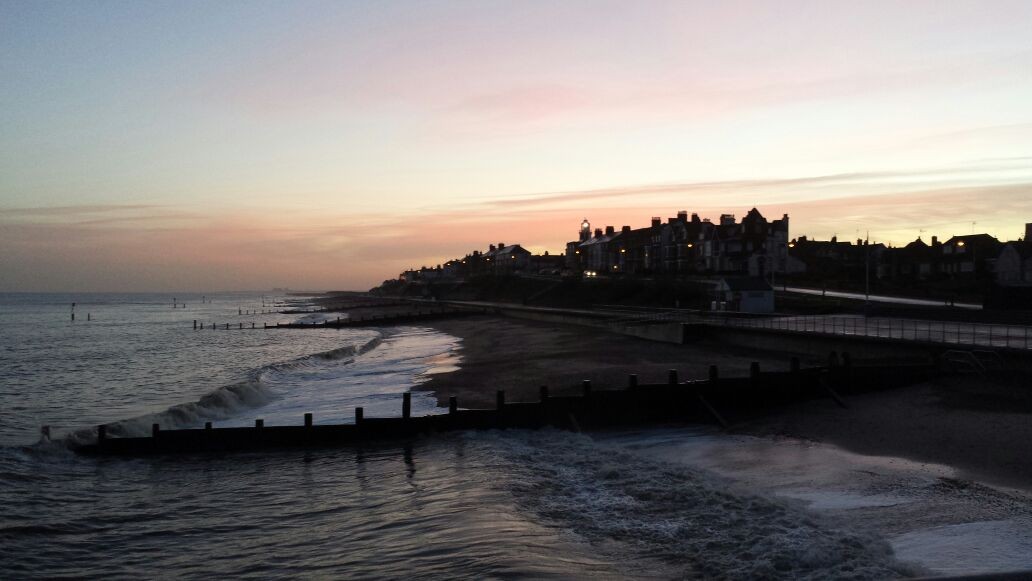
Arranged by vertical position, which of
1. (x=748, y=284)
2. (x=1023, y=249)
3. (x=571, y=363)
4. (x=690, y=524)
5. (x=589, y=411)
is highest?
(x=1023, y=249)

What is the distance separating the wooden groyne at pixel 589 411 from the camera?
2109 cm

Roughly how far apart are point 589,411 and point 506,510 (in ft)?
28.3

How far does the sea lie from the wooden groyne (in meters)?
0.60

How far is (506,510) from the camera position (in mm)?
14461

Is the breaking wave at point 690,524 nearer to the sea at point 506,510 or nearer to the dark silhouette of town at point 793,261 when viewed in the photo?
the sea at point 506,510

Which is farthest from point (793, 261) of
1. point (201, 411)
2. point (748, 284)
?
point (201, 411)

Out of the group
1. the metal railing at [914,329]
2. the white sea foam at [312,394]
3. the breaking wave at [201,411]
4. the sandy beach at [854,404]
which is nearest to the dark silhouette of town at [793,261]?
the metal railing at [914,329]

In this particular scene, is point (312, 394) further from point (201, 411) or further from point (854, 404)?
point (854, 404)

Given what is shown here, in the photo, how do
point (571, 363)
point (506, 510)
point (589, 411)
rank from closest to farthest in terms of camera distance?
point (506, 510) → point (589, 411) → point (571, 363)

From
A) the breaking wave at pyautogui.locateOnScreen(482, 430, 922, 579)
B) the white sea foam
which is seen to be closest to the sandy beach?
the white sea foam

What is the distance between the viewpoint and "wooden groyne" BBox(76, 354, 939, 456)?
69.2 feet

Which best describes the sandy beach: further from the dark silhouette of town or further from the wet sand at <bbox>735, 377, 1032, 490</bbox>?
the dark silhouette of town

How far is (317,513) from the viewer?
1495 centimetres

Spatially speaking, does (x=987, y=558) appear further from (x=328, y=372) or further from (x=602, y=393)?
(x=328, y=372)
